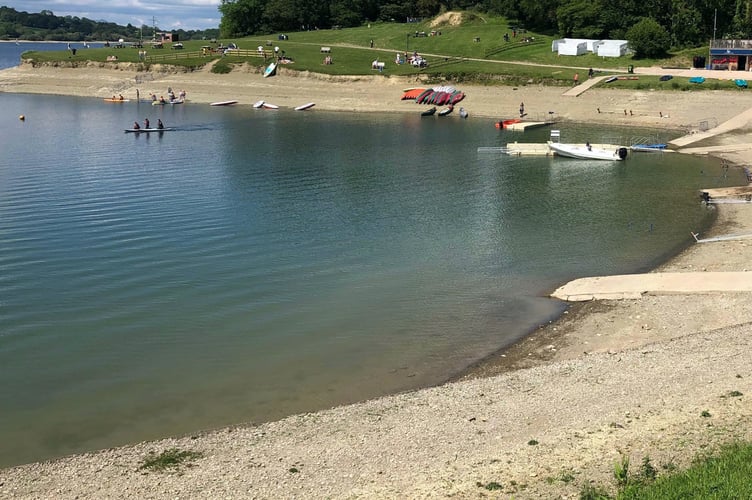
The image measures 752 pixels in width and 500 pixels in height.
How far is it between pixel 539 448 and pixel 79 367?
15046mm

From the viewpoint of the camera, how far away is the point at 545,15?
135 meters

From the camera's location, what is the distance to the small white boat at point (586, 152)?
220 ft

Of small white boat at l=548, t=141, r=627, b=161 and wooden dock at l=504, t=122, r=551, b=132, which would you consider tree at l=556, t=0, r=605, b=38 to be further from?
small white boat at l=548, t=141, r=627, b=161

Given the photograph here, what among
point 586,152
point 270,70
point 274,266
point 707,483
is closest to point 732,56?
point 586,152

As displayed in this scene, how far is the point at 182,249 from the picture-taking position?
4062 centimetres

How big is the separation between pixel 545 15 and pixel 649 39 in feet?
94.2

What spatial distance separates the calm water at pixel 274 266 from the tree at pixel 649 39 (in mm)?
45803

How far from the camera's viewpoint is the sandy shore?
1789cm

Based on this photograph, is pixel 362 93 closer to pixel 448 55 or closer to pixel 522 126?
pixel 448 55

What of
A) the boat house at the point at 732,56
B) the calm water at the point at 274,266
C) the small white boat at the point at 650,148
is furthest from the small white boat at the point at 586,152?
the boat house at the point at 732,56

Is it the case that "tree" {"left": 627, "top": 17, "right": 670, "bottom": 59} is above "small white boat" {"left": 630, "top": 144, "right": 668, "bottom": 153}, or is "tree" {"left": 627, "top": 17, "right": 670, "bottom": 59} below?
above

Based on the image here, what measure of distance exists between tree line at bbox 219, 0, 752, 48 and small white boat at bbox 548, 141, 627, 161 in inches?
2039

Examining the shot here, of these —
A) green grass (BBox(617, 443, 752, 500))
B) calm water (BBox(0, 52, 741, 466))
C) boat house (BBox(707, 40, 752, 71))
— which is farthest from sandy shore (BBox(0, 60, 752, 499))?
boat house (BBox(707, 40, 752, 71))

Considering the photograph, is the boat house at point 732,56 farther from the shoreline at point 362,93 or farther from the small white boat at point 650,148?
the small white boat at point 650,148
